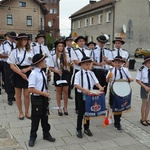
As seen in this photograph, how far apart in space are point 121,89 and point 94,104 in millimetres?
805

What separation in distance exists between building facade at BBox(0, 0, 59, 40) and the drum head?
40923 mm

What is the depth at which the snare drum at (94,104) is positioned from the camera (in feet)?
15.5

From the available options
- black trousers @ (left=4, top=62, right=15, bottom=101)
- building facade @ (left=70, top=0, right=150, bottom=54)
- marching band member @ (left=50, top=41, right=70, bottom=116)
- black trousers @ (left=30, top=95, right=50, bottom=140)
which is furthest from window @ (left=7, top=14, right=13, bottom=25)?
black trousers @ (left=30, top=95, right=50, bottom=140)

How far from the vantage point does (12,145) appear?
4590 mm

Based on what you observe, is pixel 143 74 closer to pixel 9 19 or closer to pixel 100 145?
pixel 100 145

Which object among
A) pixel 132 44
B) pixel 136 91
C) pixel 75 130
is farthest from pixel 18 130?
pixel 132 44

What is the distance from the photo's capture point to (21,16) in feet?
148

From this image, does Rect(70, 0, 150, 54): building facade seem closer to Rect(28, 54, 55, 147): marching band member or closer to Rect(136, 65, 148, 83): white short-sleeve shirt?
Rect(136, 65, 148, 83): white short-sleeve shirt

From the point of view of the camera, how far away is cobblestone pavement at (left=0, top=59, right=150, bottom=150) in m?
4.59

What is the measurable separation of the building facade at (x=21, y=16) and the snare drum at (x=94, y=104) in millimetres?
41289

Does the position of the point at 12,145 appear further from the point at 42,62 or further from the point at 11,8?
the point at 11,8

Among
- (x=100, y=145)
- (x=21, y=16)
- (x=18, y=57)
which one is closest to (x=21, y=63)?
(x=18, y=57)

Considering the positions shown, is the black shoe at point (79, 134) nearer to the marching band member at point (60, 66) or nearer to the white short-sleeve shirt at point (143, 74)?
the marching band member at point (60, 66)

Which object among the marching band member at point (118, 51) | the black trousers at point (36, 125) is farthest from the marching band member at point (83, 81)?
the marching band member at point (118, 51)
